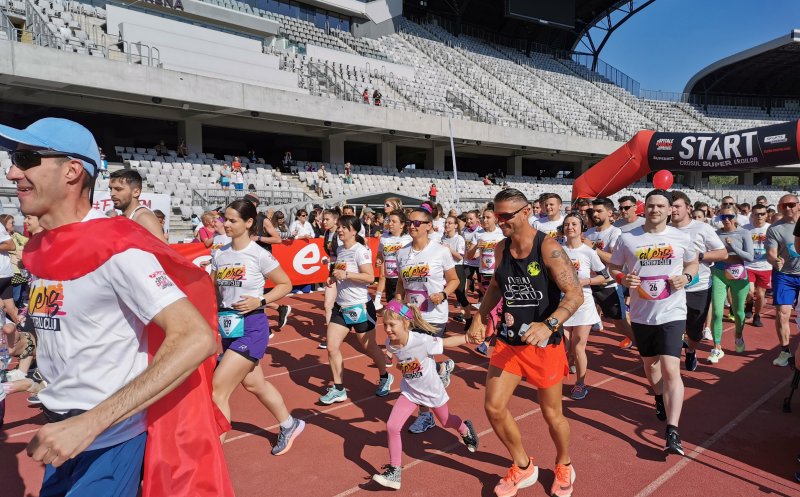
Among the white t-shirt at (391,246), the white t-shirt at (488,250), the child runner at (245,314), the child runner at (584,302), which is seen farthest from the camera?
the white t-shirt at (488,250)

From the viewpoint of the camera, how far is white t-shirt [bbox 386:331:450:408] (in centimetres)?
395

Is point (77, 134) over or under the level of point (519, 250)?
over

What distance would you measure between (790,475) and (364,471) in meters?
3.29

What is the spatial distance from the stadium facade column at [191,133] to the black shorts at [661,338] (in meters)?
24.0

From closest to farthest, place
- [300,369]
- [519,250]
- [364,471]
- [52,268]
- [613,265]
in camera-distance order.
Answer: [52,268] → [519,250] → [364,471] → [613,265] → [300,369]

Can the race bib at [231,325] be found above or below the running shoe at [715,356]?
above

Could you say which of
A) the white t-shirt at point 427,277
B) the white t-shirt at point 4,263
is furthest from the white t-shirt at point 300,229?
the white t-shirt at point 427,277

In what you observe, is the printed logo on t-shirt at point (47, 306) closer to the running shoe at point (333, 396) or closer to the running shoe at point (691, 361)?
the running shoe at point (333, 396)

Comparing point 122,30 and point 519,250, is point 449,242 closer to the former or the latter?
point 519,250

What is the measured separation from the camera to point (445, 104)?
1270 inches

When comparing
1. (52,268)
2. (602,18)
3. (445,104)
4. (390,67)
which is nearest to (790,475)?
(52,268)

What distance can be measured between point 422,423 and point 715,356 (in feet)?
14.9

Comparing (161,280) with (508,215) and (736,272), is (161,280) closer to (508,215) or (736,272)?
(508,215)

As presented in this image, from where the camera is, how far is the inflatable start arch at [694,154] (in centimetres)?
1226
